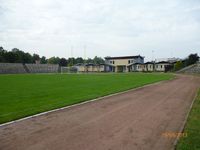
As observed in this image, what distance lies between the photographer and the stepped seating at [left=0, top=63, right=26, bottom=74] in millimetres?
74688

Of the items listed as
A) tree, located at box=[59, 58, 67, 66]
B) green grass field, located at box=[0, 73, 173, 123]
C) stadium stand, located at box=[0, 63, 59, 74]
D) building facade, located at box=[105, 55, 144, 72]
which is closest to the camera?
green grass field, located at box=[0, 73, 173, 123]

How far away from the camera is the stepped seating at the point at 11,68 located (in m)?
74.7

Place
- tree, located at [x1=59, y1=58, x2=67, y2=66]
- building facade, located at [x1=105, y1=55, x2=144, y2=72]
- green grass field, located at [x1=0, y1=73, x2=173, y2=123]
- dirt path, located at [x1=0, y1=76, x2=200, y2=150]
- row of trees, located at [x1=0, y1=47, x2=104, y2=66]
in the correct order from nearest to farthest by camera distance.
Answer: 1. dirt path, located at [x1=0, y1=76, x2=200, y2=150]
2. green grass field, located at [x1=0, y1=73, x2=173, y2=123]
3. building facade, located at [x1=105, y1=55, x2=144, y2=72]
4. row of trees, located at [x1=0, y1=47, x2=104, y2=66]
5. tree, located at [x1=59, y1=58, x2=67, y2=66]

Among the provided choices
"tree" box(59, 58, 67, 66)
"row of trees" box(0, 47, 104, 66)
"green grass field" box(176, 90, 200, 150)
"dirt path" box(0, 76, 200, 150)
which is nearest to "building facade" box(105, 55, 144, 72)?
"row of trees" box(0, 47, 104, 66)

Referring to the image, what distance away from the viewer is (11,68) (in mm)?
78375

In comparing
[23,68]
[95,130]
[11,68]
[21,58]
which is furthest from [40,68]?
[95,130]

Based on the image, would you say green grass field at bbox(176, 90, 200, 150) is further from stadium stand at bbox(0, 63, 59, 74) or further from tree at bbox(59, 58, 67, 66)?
tree at bbox(59, 58, 67, 66)

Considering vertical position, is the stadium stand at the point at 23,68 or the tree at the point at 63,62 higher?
the tree at the point at 63,62

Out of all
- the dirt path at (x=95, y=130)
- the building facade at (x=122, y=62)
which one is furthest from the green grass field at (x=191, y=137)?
the building facade at (x=122, y=62)

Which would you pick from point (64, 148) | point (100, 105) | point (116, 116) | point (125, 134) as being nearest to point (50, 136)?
point (64, 148)

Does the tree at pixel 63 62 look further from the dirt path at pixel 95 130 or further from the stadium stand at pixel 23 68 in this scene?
the dirt path at pixel 95 130

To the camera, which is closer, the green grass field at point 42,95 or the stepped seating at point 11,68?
the green grass field at point 42,95

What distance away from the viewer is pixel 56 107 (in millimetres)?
10375

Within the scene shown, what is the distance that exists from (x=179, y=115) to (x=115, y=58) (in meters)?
87.4
